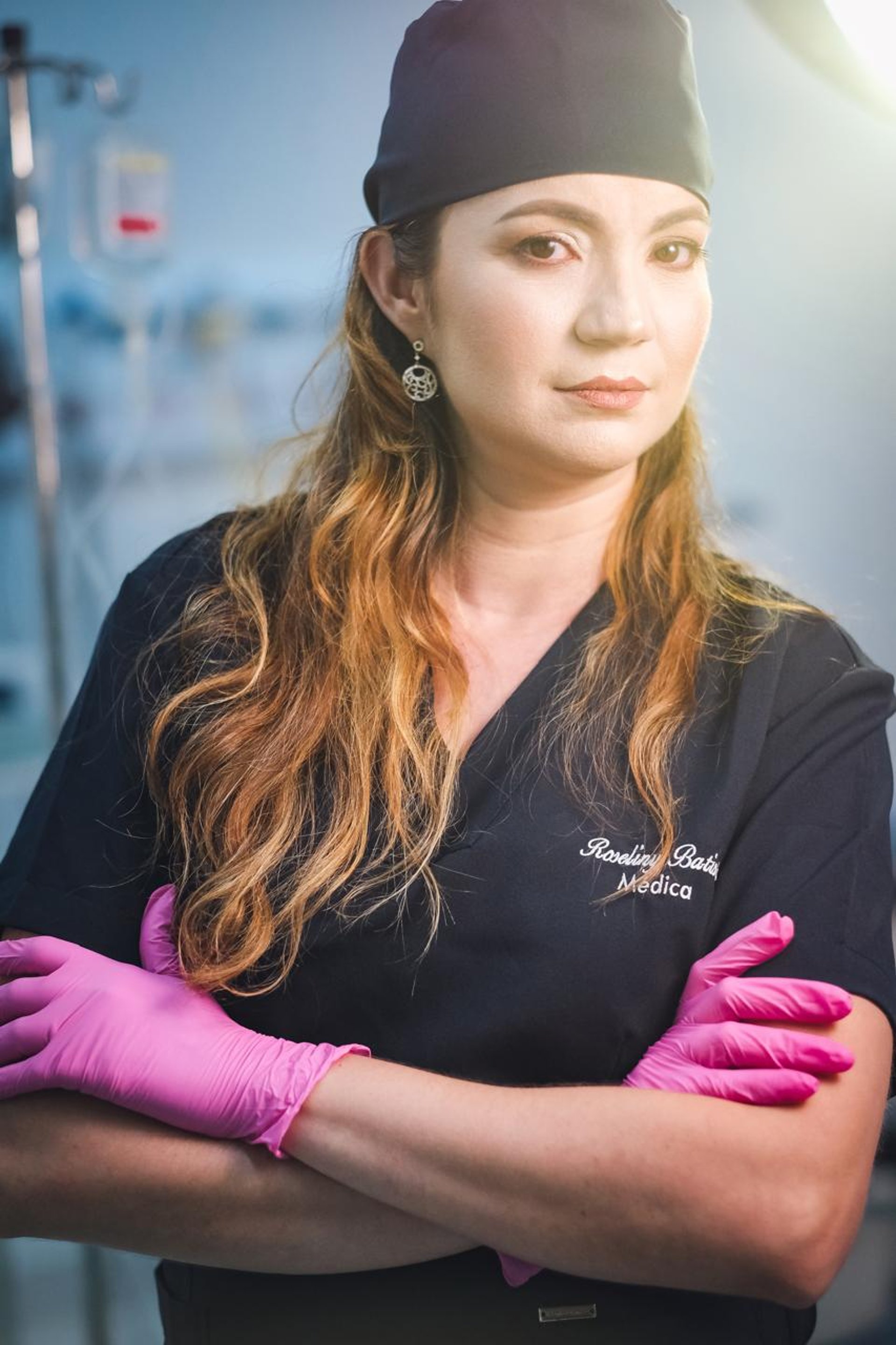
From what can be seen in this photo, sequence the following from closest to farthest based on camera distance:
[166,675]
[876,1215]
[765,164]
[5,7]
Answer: [166,675] → [876,1215] → [765,164] → [5,7]

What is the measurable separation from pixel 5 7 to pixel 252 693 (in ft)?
4.84

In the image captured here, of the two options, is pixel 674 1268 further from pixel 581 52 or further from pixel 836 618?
pixel 581 52

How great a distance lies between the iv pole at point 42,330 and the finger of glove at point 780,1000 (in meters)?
1.21

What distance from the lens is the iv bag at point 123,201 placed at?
1932 mm

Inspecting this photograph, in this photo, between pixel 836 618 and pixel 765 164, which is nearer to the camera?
pixel 836 618

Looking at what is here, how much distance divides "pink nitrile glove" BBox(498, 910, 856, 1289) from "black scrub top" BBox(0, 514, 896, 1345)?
0.02m

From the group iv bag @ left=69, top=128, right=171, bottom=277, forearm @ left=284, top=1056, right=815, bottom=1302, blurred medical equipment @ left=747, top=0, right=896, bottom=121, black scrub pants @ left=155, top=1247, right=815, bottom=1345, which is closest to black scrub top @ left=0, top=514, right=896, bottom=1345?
black scrub pants @ left=155, top=1247, right=815, bottom=1345

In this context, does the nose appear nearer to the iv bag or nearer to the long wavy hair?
the long wavy hair

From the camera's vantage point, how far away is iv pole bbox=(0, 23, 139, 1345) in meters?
1.73

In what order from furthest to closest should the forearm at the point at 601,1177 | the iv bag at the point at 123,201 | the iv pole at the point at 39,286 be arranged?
the iv bag at the point at 123,201
the iv pole at the point at 39,286
the forearm at the point at 601,1177

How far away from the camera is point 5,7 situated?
1.99 metres

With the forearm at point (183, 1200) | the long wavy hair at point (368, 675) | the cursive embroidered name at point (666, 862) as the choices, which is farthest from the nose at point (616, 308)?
the forearm at point (183, 1200)

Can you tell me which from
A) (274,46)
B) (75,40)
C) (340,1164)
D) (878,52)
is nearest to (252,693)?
(340,1164)

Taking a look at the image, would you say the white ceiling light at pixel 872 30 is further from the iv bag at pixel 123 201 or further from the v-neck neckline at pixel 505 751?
the iv bag at pixel 123 201
